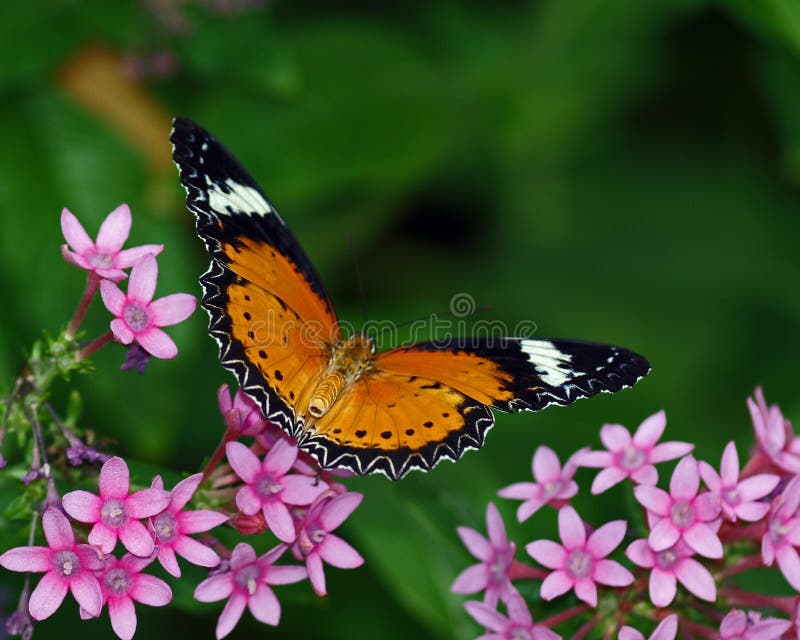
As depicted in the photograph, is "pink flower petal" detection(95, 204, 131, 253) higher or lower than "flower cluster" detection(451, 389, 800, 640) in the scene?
higher

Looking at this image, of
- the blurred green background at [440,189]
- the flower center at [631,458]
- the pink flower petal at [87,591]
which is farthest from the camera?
the blurred green background at [440,189]

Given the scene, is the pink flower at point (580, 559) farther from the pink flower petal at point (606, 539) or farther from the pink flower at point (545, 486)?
the pink flower at point (545, 486)

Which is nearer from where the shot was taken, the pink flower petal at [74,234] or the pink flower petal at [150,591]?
the pink flower petal at [150,591]

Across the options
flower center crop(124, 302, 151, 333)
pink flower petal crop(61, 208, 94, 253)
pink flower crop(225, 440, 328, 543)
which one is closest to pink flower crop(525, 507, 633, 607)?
pink flower crop(225, 440, 328, 543)

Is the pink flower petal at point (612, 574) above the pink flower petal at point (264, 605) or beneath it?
above

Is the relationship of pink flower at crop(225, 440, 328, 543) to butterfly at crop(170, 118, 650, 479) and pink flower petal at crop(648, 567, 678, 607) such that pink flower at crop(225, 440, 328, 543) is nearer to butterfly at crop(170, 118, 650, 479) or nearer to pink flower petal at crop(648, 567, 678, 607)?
butterfly at crop(170, 118, 650, 479)

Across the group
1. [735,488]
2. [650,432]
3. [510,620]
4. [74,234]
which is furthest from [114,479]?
[735,488]

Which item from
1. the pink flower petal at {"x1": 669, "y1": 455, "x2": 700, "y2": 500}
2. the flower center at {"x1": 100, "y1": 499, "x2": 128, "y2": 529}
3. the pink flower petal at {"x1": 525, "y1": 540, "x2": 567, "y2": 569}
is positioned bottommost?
the pink flower petal at {"x1": 525, "y1": 540, "x2": 567, "y2": 569}

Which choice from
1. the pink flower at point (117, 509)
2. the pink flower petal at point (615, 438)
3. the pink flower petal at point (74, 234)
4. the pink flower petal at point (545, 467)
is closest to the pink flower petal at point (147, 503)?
the pink flower at point (117, 509)
